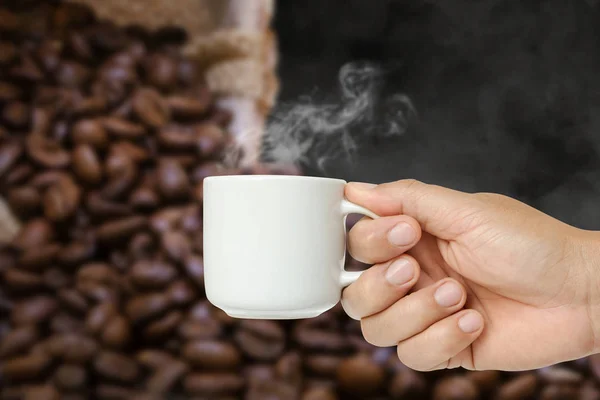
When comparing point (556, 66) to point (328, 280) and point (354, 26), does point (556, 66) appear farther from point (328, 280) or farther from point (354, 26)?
point (328, 280)

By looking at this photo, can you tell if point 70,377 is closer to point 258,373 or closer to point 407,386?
point 258,373

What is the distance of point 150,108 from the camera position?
4.75 ft

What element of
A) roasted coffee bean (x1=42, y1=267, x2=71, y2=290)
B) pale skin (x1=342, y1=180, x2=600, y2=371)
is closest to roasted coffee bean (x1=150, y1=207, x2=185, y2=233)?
roasted coffee bean (x1=42, y1=267, x2=71, y2=290)

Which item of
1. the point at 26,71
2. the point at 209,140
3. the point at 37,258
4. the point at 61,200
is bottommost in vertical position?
the point at 37,258

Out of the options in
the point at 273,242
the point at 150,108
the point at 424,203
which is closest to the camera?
the point at 273,242

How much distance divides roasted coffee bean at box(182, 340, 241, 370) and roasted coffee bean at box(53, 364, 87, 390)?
23cm

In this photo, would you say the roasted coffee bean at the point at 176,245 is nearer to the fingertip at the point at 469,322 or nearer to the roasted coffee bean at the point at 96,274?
the roasted coffee bean at the point at 96,274

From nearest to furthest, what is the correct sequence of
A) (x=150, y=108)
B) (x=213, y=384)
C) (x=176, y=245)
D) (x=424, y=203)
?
(x=424, y=203)
(x=213, y=384)
(x=176, y=245)
(x=150, y=108)

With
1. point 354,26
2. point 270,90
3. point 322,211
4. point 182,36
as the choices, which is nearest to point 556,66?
point 354,26

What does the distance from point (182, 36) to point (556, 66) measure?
0.99 m

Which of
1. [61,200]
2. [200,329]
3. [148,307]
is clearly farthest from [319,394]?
[61,200]

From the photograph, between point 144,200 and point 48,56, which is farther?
point 48,56

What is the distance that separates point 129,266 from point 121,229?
9 centimetres

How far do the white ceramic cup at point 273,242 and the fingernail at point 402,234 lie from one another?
0.08 metres
